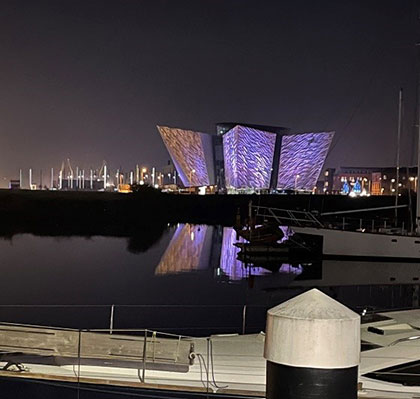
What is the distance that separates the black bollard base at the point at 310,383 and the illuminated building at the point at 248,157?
365 ft

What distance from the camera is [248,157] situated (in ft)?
381

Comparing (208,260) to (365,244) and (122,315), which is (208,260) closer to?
(365,244)

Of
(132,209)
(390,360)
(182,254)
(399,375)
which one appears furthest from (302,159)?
(399,375)

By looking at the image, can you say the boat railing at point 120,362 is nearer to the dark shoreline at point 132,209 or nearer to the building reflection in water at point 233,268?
the building reflection in water at point 233,268

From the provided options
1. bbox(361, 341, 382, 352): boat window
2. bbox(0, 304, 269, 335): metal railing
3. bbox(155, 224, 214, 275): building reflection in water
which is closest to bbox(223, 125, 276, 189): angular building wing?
bbox(155, 224, 214, 275): building reflection in water

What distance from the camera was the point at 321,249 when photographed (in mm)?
39094

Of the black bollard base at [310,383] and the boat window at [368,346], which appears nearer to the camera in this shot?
the black bollard base at [310,383]

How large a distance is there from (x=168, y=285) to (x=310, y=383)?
26114 millimetres

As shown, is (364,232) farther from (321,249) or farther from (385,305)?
(385,305)

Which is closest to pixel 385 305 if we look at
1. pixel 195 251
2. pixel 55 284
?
pixel 55 284

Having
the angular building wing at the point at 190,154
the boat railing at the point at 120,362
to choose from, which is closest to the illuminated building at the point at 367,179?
the angular building wing at the point at 190,154

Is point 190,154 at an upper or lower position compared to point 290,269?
upper

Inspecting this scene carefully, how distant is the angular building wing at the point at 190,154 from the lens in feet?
380

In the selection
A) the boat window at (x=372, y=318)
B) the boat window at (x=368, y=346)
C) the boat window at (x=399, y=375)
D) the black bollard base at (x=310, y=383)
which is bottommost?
the boat window at (x=399, y=375)
